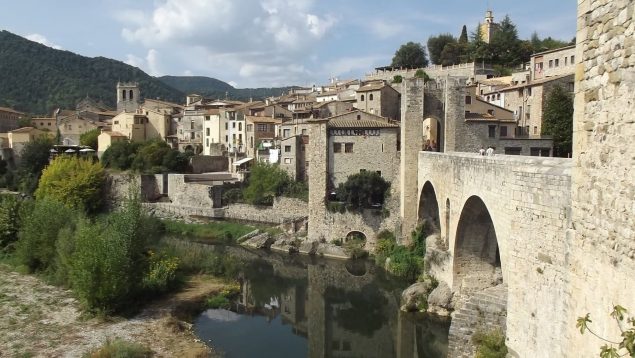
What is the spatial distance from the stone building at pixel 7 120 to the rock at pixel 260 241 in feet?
152

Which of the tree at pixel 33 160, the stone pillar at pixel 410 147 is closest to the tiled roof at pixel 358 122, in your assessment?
the stone pillar at pixel 410 147

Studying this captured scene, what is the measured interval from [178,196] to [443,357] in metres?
27.8

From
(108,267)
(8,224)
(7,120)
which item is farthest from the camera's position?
(7,120)

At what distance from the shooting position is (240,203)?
36844 millimetres

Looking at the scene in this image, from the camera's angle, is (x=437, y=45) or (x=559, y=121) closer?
(x=559, y=121)

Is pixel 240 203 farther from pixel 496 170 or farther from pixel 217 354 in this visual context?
pixel 496 170

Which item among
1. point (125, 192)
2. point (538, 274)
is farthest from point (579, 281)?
point (125, 192)

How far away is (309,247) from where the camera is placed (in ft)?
97.3

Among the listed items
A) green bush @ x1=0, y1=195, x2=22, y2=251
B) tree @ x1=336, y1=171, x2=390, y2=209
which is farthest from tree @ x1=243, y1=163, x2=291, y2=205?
green bush @ x1=0, y1=195, x2=22, y2=251

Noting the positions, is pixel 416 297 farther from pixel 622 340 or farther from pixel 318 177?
pixel 622 340

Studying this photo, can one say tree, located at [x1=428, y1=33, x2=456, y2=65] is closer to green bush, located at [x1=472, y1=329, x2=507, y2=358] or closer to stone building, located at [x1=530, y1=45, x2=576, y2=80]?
stone building, located at [x1=530, y1=45, x2=576, y2=80]

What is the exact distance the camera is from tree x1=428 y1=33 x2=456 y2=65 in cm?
6912

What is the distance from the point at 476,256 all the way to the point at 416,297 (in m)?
3.24

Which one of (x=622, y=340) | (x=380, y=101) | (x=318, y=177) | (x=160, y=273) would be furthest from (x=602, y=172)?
(x=380, y=101)
